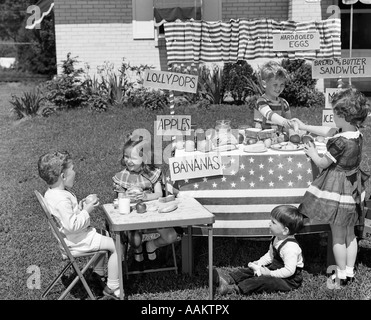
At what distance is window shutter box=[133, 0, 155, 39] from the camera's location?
12.9m

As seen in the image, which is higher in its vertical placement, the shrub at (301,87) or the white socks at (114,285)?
the shrub at (301,87)

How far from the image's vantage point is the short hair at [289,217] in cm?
411

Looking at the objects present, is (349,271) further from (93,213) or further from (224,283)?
(93,213)

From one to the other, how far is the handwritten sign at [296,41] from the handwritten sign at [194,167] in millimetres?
1567

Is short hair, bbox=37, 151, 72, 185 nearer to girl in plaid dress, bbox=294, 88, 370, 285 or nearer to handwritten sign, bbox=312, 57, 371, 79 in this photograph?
girl in plaid dress, bbox=294, 88, 370, 285

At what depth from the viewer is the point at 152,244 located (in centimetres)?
450

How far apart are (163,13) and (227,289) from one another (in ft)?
31.7

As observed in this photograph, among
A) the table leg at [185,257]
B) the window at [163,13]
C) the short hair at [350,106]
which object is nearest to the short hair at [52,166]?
the table leg at [185,257]

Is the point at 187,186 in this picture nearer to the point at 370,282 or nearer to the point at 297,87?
the point at 370,282

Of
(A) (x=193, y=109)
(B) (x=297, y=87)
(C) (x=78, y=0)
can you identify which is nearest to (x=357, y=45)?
(B) (x=297, y=87)

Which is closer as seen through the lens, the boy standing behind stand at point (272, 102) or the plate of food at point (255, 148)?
the plate of food at point (255, 148)

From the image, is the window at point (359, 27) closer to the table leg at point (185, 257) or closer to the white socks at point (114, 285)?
the table leg at point (185, 257)

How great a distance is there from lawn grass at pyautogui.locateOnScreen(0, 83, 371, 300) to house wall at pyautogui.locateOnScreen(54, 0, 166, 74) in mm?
2074

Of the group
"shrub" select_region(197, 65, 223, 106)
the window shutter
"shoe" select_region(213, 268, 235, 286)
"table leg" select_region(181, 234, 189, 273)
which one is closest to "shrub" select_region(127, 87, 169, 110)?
"shrub" select_region(197, 65, 223, 106)
